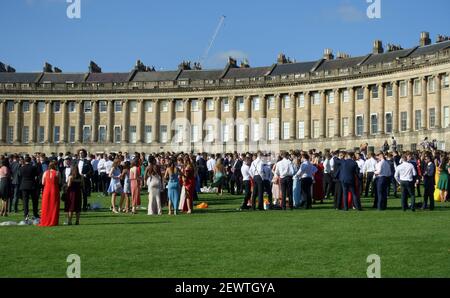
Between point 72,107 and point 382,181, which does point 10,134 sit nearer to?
point 72,107

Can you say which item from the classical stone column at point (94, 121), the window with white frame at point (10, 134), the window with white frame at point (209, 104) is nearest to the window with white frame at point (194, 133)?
the window with white frame at point (209, 104)

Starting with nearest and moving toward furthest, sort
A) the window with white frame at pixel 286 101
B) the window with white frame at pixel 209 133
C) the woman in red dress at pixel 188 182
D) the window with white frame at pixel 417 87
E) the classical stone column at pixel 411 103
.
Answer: the woman in red dress at pixel 188 182, the window with white frame at pixel 417 87, the classical stone column at pixel 411 103, the window with white frame at pixel 286 101, the window with white frame at pixel 209 133

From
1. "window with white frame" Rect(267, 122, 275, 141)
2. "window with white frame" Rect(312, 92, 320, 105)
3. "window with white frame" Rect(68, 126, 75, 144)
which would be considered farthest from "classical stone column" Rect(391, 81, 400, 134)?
"window with white frame" Rect(68, 126, 75, 144)

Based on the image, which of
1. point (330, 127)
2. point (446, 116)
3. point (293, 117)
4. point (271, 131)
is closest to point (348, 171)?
point (446, 116)

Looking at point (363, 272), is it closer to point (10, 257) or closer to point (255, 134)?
point (10, 257)

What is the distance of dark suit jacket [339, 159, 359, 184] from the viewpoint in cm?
2648

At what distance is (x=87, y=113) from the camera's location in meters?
93.7

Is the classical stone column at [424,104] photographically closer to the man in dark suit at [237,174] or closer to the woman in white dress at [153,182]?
the man in dark suit at [237,174]

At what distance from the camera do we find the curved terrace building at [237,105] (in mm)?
72812

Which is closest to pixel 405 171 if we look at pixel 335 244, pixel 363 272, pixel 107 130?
pixel 335 244

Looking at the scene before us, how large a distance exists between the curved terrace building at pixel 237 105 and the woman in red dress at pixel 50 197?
5134 centimetres

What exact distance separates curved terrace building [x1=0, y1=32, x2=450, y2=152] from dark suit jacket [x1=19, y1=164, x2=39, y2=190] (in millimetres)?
49917

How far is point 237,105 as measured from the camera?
8756 centimetres
